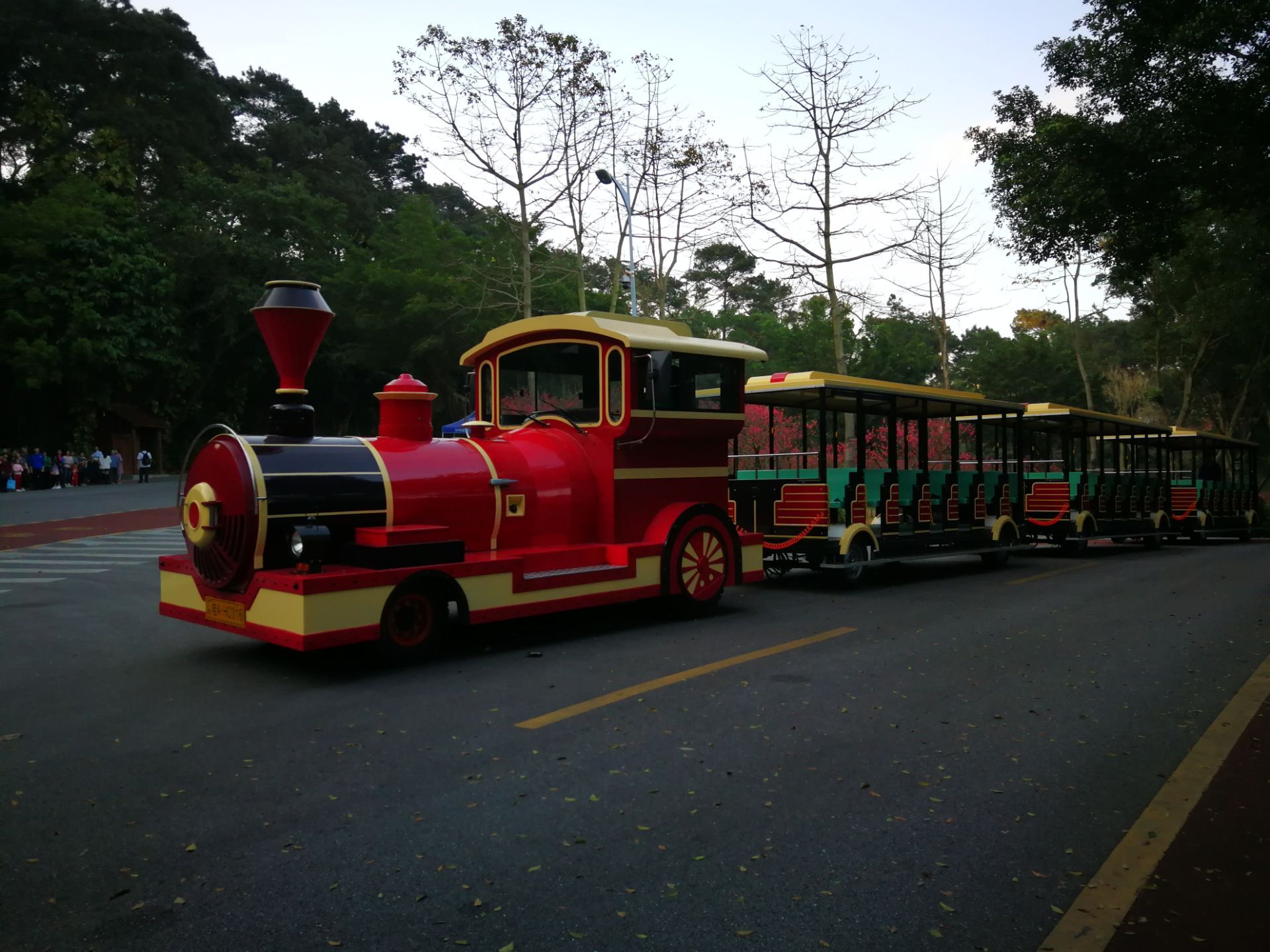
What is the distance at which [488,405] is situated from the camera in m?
9.20

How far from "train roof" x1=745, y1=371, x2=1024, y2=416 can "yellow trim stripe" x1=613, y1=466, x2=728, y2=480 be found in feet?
6.70

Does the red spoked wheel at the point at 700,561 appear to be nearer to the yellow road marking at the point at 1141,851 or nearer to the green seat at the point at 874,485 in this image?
the green seat at the point at 874,485

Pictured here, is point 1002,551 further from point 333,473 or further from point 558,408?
point 333,473

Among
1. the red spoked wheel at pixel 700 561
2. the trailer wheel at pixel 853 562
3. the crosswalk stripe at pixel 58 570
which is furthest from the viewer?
the crosswalk stripe at pixel 58 570

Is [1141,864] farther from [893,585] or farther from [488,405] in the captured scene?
[893,585]

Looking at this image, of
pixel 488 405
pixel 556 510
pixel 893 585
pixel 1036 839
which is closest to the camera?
pixel 1036 839

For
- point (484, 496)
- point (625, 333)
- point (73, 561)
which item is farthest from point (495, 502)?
point (73, 561)

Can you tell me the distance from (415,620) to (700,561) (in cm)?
299

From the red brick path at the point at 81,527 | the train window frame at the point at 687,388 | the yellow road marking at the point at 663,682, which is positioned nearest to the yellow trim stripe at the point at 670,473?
the train window frame at the point at 687,388

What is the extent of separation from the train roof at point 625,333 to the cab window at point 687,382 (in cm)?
8

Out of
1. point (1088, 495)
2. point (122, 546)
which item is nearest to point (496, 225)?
point (122, 546)

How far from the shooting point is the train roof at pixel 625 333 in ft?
27.4

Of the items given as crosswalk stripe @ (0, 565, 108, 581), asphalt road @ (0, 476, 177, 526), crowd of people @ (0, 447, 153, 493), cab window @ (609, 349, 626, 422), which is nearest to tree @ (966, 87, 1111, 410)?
cab window @ (609, 349, 626, 422)

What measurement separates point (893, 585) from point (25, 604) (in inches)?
377
